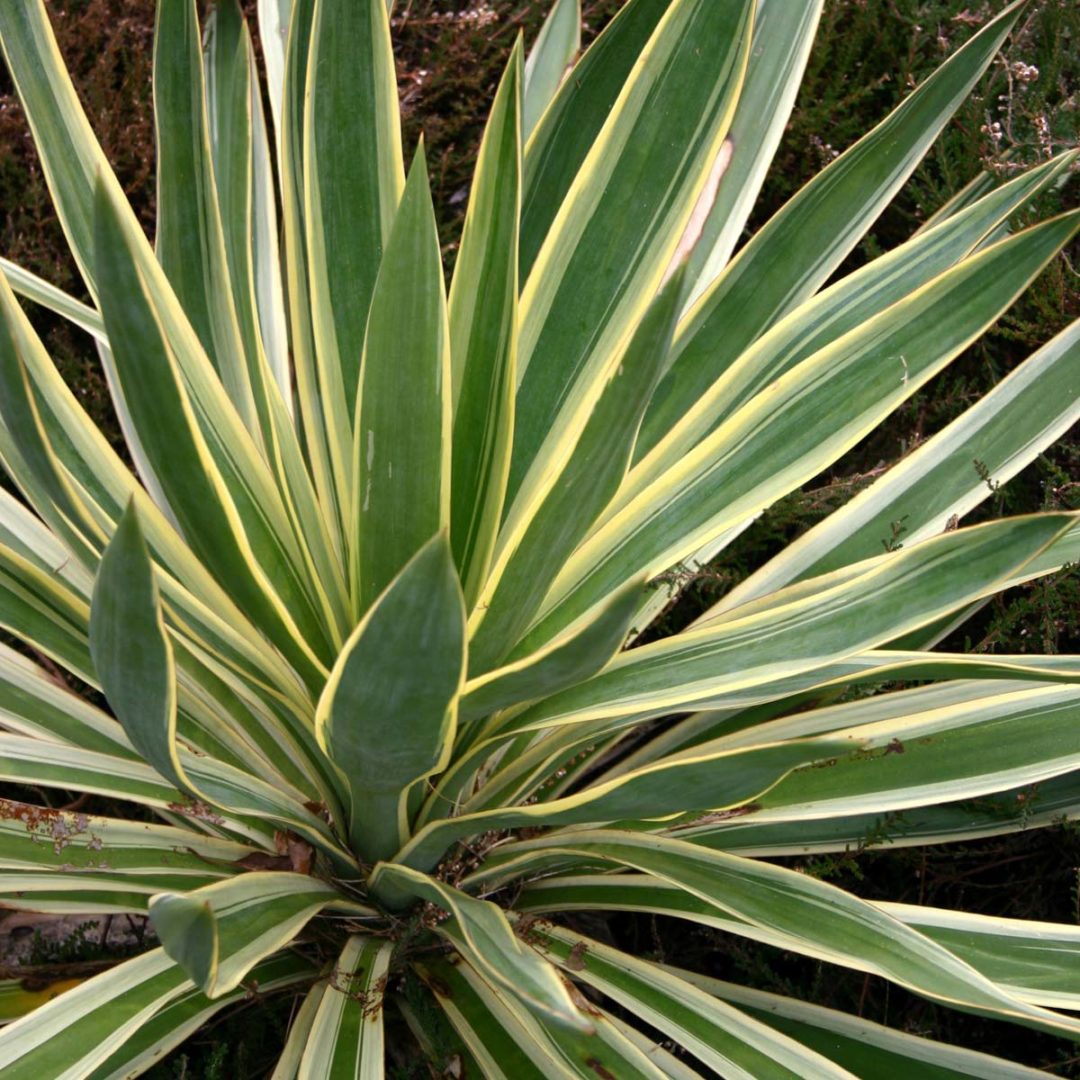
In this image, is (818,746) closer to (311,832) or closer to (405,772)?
(405,772)

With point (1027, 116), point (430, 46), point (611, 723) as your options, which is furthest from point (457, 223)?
point (611, 723)

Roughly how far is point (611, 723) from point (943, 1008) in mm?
771

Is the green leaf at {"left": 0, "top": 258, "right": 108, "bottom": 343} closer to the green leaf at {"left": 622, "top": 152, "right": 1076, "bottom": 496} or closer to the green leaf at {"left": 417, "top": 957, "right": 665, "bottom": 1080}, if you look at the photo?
the green leaf at {"left": 622, "top": 152, "right": 1076, "bottom": 496}

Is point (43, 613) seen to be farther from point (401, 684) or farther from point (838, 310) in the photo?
point (838, 310)

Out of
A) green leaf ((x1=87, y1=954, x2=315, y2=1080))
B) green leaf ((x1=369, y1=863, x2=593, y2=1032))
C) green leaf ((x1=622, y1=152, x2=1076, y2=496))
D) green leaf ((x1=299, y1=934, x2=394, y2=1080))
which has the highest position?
green leaf ((x1=622, y1=152, x2=1076, y2=496))

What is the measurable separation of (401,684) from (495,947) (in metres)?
0.27

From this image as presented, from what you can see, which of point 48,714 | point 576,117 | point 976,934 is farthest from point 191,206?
point 976,934

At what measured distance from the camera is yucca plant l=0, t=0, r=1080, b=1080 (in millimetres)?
1031

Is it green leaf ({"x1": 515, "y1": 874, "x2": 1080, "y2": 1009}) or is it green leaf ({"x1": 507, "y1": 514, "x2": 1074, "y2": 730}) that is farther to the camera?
green leaf ({"x1": 515, "y1": 874, "x2": 1080, "y2": 1009})

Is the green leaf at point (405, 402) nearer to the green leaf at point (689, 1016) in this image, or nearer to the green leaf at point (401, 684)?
the green leaf at point (401, 684)

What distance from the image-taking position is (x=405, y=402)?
1.04 meters

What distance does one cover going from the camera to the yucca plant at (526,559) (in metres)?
1.03

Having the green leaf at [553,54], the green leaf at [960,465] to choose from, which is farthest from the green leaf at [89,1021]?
the green leaf at [553,54]

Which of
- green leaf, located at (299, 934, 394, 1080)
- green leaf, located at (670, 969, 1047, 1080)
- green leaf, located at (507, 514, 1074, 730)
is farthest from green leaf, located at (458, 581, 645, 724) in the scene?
green leaf, located at (670, 969, 1047, 1080)
